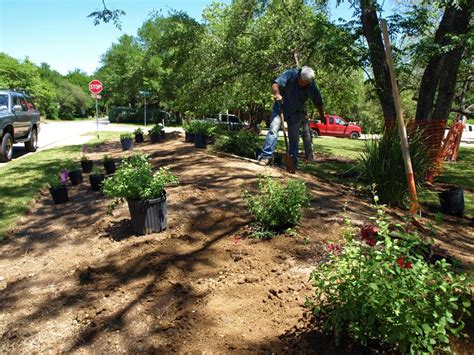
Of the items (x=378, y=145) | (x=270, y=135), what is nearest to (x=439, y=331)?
(x=378, y=145)

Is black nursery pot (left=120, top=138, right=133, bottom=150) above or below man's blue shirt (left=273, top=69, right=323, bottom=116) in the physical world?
below

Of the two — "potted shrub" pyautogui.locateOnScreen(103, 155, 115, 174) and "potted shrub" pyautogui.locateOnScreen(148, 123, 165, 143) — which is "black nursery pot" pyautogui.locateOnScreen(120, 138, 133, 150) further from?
"potted shrub" pyautogui.locateOnScreen(103, 155, 115, 174)

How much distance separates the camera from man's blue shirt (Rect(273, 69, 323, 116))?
6.64 metres

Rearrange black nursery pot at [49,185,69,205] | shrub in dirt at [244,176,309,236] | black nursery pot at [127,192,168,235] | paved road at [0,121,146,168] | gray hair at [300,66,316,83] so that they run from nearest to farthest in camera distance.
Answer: shrub in dirt at [244,176,309,236] → black nursery pot at [127,192,168,235] → black nursery pot at [49,185,69,205] → gray hair at [300,66,316,83] → paved road at [0,121,146,168]

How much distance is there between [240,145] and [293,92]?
2376 mm

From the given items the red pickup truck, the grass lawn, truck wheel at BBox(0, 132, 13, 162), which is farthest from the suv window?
the red pickup truck

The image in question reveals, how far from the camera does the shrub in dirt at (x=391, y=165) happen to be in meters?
5.41

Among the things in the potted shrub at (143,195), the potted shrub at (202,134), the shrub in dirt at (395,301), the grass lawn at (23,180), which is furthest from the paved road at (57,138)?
the shrub in dirt at (395,301)

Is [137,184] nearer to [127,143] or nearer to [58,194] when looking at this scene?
[58,194]

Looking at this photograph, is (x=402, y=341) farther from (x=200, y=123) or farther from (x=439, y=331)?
(x=200, y=123)

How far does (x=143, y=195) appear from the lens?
4.12 meters

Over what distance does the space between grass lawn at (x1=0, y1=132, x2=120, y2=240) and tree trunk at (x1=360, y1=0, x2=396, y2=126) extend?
22.4ft

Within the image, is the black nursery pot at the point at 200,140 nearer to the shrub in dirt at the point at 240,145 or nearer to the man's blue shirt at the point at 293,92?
the shrub in dirt at the point at 240,145

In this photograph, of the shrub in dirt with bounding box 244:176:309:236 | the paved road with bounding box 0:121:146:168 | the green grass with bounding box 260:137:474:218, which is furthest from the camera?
the paved road with bounding box 0:121:146:168
